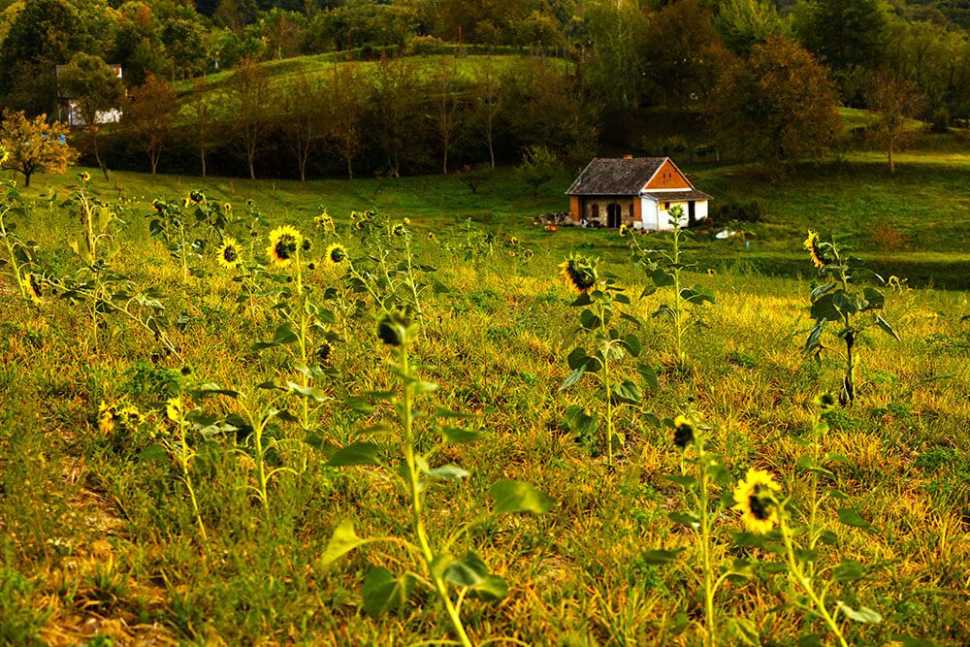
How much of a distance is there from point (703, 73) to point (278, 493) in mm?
74143

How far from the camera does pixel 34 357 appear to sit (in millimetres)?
5762

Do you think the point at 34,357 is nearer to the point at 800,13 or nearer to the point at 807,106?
the point at 807,106

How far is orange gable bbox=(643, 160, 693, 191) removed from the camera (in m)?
50.8

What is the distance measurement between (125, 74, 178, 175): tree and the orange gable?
37.9 metres

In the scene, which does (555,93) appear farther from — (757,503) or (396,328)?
(396,328)

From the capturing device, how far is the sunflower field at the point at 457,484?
309cm

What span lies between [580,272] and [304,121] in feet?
216

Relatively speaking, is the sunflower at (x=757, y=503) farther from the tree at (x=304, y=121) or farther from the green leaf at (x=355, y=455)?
the tree at (x=304, y=121)

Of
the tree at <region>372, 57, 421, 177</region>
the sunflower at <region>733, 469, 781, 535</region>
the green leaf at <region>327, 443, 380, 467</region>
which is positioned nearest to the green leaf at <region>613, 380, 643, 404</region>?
the sunflower at <region>733, 469, 781, 535</region>

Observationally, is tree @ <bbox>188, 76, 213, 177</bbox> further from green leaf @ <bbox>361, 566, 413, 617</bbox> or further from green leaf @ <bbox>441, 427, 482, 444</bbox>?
green leaf @ <bbox>361, 566, 413, 617</bbox>

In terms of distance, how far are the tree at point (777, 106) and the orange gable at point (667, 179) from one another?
6375mm

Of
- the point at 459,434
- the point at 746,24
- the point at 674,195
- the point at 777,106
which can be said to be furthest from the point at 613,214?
the point at 459,434

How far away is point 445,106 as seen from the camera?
73.1 m

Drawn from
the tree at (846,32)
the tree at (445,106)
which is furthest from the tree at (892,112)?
the tree at (445,106)
